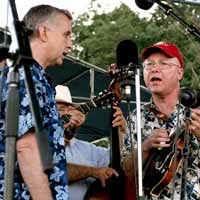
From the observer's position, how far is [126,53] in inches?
165

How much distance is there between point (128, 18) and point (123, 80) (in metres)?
23.7

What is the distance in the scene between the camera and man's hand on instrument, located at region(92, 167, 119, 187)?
Answer: 450 cm

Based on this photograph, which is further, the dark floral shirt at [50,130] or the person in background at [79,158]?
the person in background at [79,158]

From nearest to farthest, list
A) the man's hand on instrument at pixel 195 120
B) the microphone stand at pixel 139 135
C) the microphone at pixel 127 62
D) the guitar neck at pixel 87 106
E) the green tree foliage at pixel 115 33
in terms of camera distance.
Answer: the microphone stand at pixel 139 135, the man's hand on instrument at pixel 195 120, the microphone at pixel 127 62, the guitar neck at pixel 87 106, the green tree foliage at pixel 115 33

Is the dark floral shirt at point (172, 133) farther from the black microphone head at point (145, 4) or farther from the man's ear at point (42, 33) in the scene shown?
the man's ear at point (42, 33)

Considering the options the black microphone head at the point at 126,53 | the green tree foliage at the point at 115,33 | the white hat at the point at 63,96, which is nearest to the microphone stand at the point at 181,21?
the black microphone head at the point at 126,53

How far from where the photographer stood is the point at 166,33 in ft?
82.6

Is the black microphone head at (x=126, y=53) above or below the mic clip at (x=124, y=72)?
above

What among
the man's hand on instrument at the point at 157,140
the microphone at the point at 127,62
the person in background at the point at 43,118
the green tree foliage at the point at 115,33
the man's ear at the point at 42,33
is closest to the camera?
the person in background at the point at 43,118

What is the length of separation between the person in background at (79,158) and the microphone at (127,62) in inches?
13.1

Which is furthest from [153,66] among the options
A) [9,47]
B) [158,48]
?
[9,47]

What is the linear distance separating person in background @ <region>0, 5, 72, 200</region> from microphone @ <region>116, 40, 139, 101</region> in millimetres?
555

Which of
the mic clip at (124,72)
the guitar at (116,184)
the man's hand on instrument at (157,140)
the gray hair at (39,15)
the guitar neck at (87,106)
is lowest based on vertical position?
the guitar at (116,184)

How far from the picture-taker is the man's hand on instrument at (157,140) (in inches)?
166
